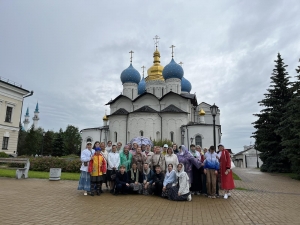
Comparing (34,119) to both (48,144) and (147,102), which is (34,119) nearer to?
(48,144)

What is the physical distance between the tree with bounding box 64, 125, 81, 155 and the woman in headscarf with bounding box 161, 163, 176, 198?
53846mm

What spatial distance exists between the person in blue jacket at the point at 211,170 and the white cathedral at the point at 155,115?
22.4 m

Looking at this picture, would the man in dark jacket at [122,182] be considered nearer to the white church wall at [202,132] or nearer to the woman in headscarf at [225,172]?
the woman in headscarf at [225,172]

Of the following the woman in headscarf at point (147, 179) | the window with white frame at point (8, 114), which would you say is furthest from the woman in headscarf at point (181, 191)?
the window with white frame at point (8, 114)

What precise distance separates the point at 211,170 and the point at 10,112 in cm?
2686

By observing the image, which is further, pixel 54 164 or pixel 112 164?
pixel 54 164

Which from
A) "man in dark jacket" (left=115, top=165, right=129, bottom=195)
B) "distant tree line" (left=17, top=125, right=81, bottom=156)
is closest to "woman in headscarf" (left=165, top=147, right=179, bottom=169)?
"man in dark jacket" (left=115, top=165, right=129, bottom=195)

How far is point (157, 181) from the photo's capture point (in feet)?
28.0

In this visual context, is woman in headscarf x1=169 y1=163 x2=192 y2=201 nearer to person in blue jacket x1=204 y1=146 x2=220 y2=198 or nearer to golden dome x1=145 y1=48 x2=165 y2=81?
person in blue jacket x1=204 y1=146 x2=220 y2=198

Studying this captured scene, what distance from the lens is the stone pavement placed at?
5.37 metres

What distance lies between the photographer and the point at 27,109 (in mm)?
93750

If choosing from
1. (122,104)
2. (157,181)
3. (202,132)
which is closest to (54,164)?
(157,181)

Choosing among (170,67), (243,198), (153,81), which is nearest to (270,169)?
(243,198)

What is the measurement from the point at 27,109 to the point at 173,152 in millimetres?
97778
